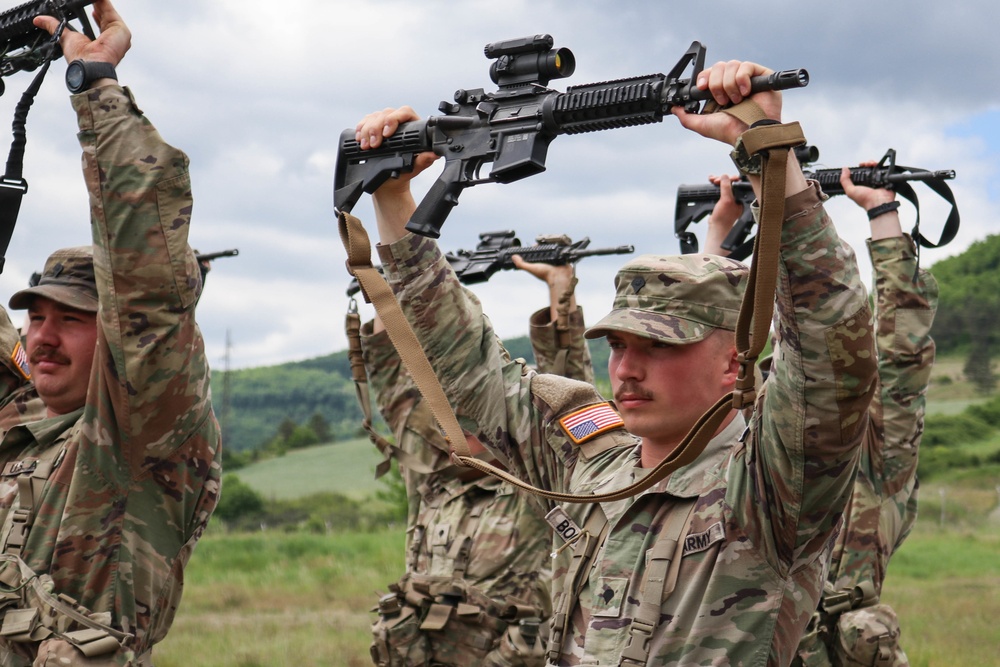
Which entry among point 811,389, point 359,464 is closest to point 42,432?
point 811,389

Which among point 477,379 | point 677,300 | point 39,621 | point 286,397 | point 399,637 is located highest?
point 286,397

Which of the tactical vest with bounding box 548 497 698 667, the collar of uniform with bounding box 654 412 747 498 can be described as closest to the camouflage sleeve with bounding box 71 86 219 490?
the tactical vest with bounding box 548 497 698 667

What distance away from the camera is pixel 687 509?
3441 mm

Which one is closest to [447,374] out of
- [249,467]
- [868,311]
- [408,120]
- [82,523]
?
[408,120]

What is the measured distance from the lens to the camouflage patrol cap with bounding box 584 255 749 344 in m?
3.60

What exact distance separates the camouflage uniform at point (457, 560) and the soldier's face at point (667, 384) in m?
3.19

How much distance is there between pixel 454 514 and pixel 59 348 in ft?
9.85

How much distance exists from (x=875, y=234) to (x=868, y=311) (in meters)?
3.36

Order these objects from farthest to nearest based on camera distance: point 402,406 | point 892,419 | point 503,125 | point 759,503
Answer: point 402,406
point 892,419
point 503,125
point 759,503

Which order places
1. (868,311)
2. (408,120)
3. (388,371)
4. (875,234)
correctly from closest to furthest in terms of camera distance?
1. (868,311)
2. (408,120)
3. (875,234)
4. (388,371)

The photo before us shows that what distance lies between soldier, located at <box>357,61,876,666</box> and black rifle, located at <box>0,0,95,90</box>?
1.04m

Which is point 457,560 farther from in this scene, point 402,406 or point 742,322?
point 742,322

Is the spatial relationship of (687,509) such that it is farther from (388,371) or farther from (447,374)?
(388,371)

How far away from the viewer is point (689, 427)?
3613 mm
